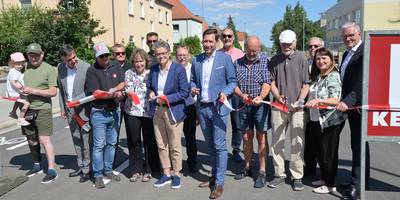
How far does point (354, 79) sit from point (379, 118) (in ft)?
1.82

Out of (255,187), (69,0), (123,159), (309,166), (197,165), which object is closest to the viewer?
(255,187)

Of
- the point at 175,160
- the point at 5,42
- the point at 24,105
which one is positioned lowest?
the point at 175,160

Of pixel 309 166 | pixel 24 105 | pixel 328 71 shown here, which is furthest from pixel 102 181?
pixel 328 71

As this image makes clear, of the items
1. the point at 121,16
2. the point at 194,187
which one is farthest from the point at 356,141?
the point at 121,16

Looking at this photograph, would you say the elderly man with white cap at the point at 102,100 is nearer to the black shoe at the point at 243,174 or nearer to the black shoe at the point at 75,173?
the black shoe at the point at 75,173

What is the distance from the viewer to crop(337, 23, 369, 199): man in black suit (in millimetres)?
4695

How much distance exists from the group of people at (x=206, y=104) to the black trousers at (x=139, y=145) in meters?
0.02

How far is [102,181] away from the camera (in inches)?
224

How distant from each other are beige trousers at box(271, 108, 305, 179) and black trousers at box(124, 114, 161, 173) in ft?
5.92

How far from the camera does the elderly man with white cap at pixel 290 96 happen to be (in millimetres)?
5078

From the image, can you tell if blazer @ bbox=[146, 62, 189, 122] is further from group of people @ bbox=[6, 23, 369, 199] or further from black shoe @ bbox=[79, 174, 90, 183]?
black shoe @ bbox=[79, 174, 90, 183]

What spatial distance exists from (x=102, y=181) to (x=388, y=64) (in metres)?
4.00

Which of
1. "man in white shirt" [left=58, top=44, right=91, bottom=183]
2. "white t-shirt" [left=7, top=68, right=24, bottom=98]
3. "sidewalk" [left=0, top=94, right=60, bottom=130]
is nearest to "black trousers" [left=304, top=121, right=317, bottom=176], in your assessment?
"man in white shirt" [left=58, top=44, right=91, bottom=183]

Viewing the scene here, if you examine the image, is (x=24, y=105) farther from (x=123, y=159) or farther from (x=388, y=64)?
(x=388, y=64)
